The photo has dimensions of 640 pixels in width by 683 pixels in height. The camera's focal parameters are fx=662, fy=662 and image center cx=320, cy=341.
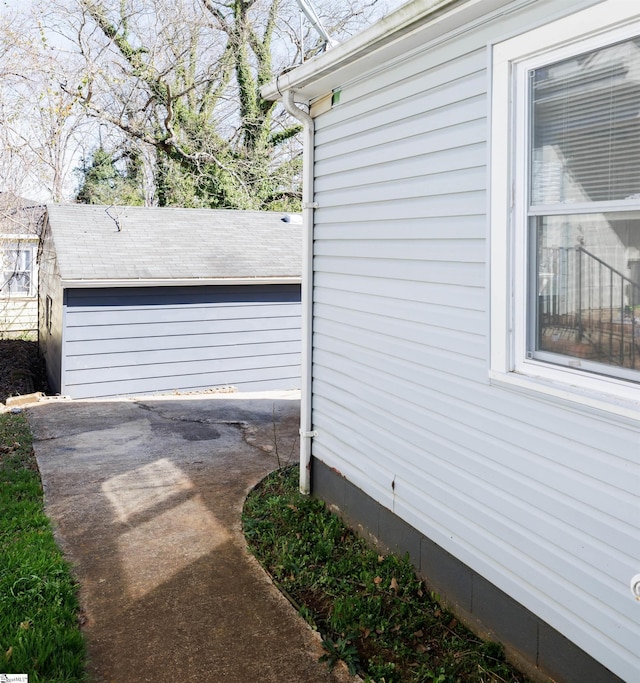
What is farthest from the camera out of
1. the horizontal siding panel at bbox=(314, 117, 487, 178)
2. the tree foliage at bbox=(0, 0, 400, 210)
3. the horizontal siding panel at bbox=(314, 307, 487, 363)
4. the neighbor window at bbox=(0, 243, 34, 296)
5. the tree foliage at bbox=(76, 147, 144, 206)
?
the tree foliage at bbox=(76, 147, 144, 206)

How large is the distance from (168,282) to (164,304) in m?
0.45

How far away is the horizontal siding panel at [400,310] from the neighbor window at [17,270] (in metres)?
16.4

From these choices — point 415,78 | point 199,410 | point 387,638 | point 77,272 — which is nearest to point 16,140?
point 77,272

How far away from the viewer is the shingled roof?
426 inches

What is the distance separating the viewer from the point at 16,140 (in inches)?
727

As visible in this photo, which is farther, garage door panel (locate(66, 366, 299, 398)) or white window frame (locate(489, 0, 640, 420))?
garage door panel (locate(66, 366, 299, 398))

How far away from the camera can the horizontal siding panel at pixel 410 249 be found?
345 cm

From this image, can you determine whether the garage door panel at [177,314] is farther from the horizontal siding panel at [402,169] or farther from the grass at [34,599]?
the horizontal siding panel at [402,169]

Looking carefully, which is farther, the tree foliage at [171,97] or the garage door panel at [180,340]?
the tree foliage at [171,97]

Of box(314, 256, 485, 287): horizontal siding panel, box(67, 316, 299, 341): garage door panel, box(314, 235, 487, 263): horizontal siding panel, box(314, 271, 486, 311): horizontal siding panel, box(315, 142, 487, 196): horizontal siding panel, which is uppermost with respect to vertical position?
box(315, 142, 487, 196): horizontal siding panel

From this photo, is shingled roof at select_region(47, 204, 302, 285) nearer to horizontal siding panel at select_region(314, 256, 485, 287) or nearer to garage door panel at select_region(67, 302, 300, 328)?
garage door panel at select_region(67, 302, 300, 328)

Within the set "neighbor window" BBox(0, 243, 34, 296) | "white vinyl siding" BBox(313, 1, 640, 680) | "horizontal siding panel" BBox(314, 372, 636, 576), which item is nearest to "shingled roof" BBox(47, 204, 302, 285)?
"white vinyl siding" BBox(313, 1, 640, 680)

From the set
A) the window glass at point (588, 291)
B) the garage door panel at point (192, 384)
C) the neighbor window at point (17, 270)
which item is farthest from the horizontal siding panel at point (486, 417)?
the neighbor window at point (17, 270)

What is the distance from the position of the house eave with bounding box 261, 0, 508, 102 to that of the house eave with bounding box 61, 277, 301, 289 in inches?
237
